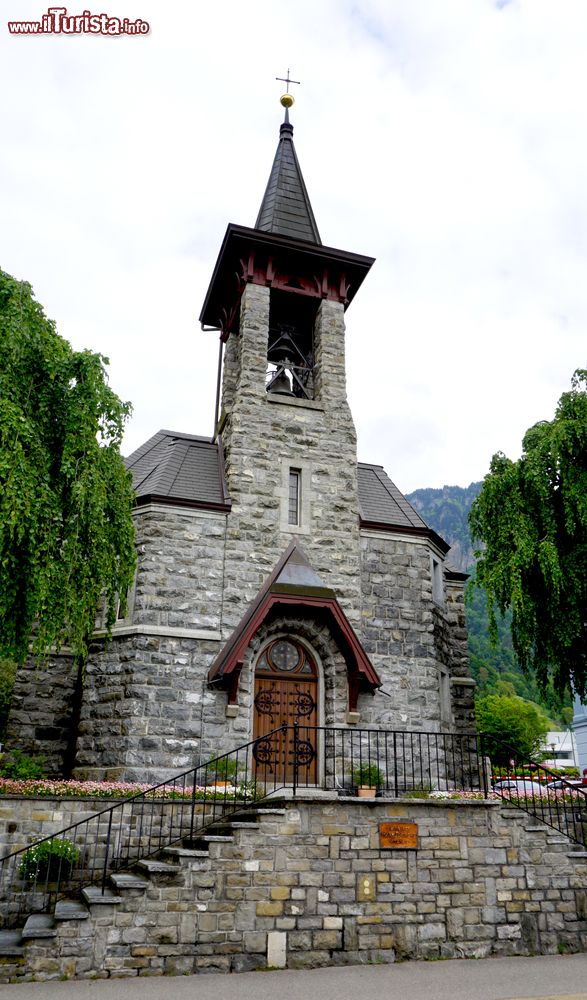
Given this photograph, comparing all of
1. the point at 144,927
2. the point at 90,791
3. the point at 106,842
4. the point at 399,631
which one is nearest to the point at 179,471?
the point at 399,631

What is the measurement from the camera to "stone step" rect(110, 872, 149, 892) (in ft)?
28.9

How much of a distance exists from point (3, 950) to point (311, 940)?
3.49 m

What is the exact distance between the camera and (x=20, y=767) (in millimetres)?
13211

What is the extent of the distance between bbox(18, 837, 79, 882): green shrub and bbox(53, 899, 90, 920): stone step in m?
0.96

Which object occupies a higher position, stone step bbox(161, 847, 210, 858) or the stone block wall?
the stone block wall

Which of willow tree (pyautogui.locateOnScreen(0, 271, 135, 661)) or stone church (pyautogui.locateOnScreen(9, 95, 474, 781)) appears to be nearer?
willow tree (pyautogui.locateOnScreen(0, 271, 135, 661))

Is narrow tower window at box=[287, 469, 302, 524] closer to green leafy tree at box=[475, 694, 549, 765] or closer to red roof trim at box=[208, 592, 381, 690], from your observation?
red roof trim at box=[208, 592, 381, 690]

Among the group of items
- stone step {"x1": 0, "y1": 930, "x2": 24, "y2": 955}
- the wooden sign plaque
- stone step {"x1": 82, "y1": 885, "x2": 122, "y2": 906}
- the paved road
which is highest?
the wooden sign plaque

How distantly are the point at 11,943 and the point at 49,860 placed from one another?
154cm

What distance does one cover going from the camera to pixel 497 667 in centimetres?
9250

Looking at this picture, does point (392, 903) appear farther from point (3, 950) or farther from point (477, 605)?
point (477, 605)

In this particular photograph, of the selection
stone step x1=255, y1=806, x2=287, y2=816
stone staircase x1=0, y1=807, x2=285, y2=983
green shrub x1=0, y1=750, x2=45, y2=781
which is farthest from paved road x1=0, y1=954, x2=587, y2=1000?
green shrub x1=0, y1=750, x2=45, y2=781

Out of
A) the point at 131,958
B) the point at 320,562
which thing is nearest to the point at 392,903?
the point at 131,958

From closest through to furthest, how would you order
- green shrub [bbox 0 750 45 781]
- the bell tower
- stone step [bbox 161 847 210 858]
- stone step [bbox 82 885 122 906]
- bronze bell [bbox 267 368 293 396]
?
stone step [bbox 82 885 122 906], stone step [bbox 161 847 210 858], green shrub [bbox 0 750 45 781], the bell tower, bronze bell [bbox 267 368 293 396]
